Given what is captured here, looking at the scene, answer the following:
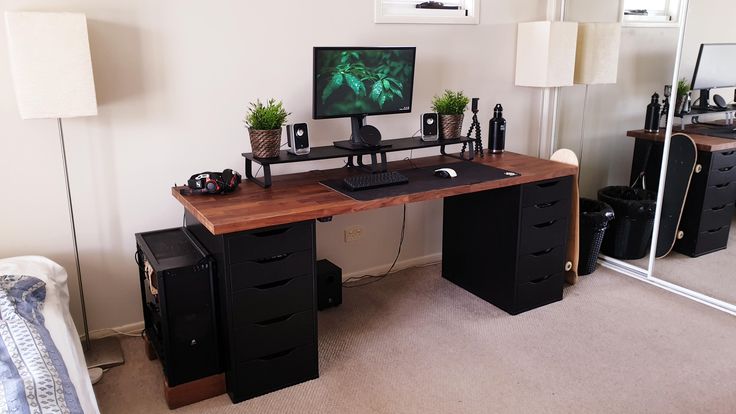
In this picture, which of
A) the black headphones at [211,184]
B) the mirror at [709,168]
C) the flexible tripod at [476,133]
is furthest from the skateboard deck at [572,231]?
the black headphones at [211,184]

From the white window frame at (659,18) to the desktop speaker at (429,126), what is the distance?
4.48 ft

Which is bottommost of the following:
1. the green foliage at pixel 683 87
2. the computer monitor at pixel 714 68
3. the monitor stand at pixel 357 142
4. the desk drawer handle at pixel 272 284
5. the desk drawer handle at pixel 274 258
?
the desk drawer handle at pixel 272 284

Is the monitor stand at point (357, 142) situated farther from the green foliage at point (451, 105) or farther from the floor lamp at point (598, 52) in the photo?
the floor lamp at point (598, 52)

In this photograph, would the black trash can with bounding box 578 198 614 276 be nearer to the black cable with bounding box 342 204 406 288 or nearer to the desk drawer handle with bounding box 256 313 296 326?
the black cable with bounding box 342 204 406 288

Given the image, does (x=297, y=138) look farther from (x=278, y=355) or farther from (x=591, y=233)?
(x=591, y=233)

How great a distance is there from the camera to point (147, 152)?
106 inches

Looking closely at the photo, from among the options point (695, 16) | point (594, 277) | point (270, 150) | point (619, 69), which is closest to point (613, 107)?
point (619, 69)

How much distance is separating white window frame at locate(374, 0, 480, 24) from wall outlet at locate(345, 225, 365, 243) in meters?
1.14

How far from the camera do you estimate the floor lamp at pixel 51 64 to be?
7.06 feet

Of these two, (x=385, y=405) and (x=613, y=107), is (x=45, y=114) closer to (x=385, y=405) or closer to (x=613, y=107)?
(x=385, y=405)

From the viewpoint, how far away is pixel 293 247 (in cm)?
228

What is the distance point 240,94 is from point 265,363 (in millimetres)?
1286

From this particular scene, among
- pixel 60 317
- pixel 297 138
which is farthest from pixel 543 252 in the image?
pixel 60 317

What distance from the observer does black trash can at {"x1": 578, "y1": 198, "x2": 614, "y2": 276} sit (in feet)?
11.1
